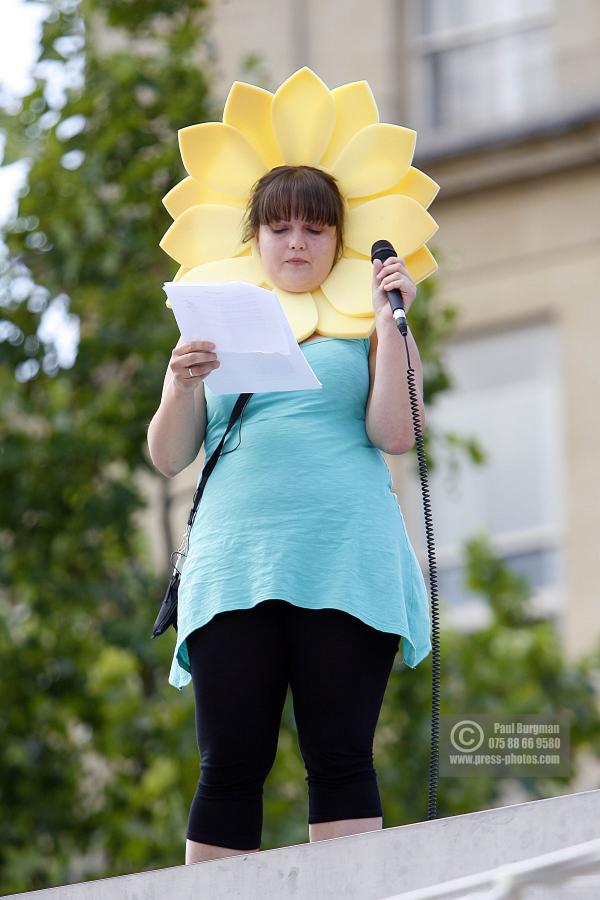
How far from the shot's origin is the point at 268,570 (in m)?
3.07

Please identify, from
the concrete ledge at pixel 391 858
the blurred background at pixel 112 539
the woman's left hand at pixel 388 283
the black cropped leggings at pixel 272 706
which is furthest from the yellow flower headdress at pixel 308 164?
the blurred background at pixel 112 539

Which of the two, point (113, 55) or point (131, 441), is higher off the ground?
point (113, 55)

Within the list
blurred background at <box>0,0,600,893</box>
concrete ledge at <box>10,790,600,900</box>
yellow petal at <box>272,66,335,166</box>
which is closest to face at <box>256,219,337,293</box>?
yellow petal at <box>272,66,335,166</box>

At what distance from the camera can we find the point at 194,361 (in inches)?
120

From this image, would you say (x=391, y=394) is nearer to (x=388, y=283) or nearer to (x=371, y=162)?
(x=388, y=283)

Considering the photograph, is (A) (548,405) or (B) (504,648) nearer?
(B) (504,648)

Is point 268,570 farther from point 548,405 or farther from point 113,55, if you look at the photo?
point 548,405

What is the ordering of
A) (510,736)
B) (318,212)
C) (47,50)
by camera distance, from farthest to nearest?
(47,50)
(510,736)
(318,212)

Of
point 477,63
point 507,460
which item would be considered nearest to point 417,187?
point 507,460

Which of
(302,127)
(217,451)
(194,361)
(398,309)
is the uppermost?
(302,127)

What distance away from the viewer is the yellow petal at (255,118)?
11.4ft

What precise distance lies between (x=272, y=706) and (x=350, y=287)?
30.8 inches

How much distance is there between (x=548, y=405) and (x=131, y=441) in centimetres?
387

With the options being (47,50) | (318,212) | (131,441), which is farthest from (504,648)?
(318,212)
